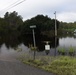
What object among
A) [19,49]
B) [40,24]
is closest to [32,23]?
[40,24]

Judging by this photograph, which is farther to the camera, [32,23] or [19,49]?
[32,23]

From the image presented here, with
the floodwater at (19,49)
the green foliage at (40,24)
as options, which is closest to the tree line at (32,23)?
the green foliage at (40,24)

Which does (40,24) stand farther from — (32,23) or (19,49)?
(19,49)

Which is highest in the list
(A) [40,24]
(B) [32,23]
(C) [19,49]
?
(B) [32,23]

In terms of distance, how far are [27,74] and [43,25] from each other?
230 ft

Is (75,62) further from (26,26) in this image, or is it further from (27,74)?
(26,26)

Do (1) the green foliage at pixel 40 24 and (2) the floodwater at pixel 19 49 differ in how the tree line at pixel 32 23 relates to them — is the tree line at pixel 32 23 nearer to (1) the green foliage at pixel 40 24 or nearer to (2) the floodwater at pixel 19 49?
(1) the green foliage at pixel 40 24

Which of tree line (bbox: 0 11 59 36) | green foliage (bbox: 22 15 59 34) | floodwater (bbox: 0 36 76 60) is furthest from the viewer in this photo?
tree line (bbox: 0 11 59 36)

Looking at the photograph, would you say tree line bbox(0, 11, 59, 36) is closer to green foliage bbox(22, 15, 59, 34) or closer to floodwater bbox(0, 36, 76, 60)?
green foliage bbox(22, 15, 59, 34)

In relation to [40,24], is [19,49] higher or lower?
lower

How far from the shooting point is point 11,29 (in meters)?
103

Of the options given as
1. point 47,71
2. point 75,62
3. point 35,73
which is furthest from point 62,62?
point 35,73

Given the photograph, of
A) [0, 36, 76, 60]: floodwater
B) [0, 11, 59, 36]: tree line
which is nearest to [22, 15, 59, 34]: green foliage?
[0, 11, 59, 36]: tree line

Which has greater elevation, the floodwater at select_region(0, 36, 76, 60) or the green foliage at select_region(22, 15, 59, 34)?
the green foliage at select_region(22, 15, 59, 34)
